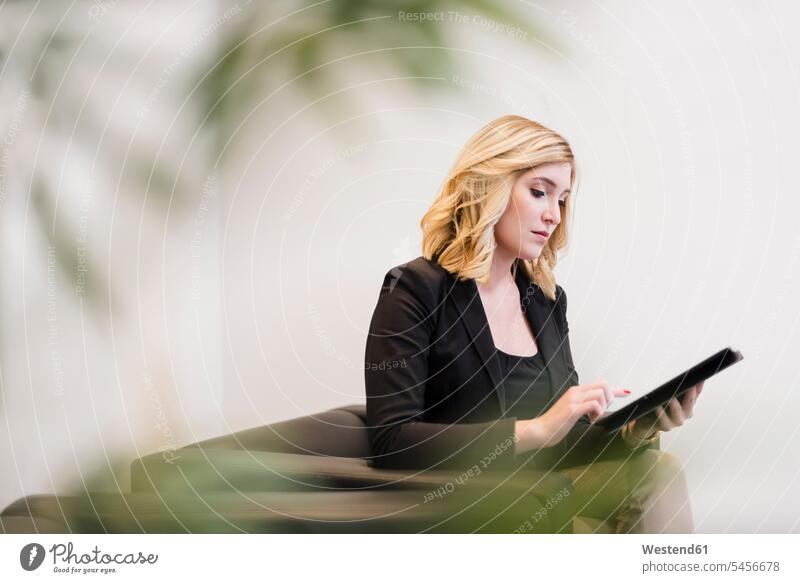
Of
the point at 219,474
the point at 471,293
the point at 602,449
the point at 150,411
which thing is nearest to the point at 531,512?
the point at 602,449

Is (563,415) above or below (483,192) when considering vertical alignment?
below

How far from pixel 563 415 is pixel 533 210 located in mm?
222

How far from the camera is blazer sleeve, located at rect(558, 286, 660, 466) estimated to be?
0.92m

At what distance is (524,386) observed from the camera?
37.1 inches

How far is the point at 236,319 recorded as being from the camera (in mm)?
1003

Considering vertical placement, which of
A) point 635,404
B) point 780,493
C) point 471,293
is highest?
point 471,293

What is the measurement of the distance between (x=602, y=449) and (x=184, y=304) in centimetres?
49

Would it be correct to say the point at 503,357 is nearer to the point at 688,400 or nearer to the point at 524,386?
the point at 524,386

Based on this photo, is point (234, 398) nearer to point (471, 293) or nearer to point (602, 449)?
point (471, 293)

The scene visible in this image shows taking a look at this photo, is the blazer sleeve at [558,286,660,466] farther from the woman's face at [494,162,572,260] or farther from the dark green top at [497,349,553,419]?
the woman's face at [494,162,572,260]

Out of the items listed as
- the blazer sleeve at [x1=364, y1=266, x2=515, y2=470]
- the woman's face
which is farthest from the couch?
the woman's face
